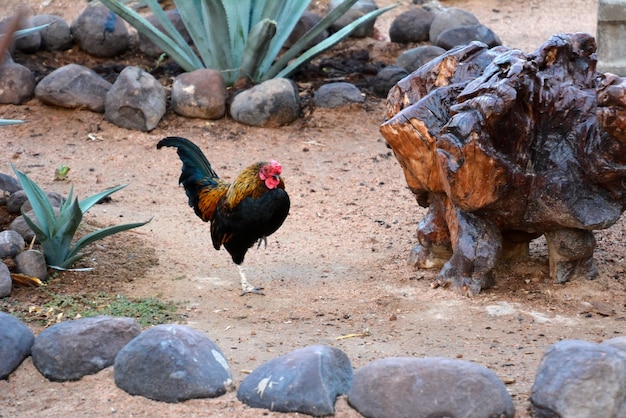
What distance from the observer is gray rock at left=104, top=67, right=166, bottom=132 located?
30.4ft

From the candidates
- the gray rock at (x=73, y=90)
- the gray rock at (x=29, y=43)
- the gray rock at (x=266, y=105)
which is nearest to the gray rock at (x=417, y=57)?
the gray rock at (x=266, y=105)

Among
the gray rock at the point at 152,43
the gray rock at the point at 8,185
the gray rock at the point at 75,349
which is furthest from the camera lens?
the gray rock at the point at 152,43

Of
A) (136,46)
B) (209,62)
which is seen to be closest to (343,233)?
(209,62)

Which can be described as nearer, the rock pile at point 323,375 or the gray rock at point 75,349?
the rock pile at point 323,375

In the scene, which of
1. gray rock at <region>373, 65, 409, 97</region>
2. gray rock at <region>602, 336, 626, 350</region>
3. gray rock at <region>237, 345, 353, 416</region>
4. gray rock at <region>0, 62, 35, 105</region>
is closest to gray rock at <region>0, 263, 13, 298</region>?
gray rock at <region>237, 345, 353, 416</region>

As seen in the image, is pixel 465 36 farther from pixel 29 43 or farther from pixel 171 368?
pixel 171 368

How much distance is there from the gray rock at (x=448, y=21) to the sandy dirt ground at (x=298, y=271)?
6.13 feet

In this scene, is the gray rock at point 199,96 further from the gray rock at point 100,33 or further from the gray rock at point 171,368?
the gray rock at point 171,368

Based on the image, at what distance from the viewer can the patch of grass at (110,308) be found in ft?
17.2

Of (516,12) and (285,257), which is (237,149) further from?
(516,12)

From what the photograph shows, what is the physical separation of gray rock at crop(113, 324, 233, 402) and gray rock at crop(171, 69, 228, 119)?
18.6 ft

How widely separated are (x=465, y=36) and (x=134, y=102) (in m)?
3.99

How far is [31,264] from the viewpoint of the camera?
18.7ft

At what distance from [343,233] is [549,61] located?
2.32 meters
